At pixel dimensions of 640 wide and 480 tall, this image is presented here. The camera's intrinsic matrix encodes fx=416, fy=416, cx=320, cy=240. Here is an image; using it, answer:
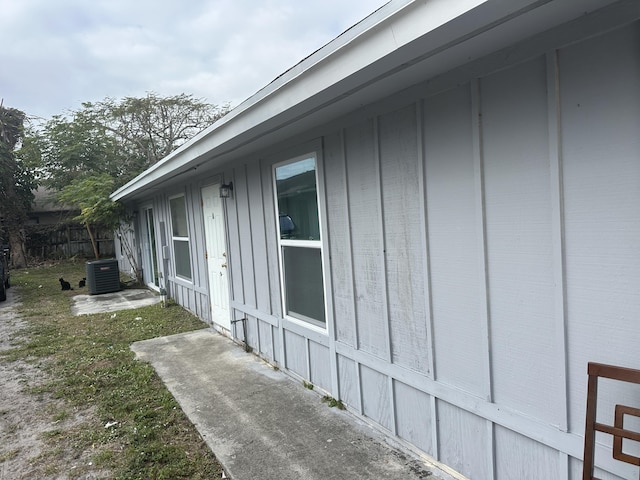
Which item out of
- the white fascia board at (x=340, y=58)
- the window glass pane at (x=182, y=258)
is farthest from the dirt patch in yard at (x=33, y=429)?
the window glass pane at (x=182, y=258)

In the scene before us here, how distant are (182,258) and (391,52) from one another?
6.69 metres

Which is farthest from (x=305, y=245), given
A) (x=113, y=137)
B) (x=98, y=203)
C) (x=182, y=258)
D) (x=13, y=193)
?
(x=113, y=137)

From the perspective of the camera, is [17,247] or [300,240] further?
[17,247]

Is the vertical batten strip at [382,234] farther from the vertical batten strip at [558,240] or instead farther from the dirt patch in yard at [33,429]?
the dirt patch in yard at [33,429]

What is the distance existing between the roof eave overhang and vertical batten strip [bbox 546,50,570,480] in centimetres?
24

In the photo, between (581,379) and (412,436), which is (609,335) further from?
(412,436)

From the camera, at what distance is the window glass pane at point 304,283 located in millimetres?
3566

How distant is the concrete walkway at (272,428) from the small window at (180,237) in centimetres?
288

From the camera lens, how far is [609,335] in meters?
1.59

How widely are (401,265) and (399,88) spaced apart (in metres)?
1.05

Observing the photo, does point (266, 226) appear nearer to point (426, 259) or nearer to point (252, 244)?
point (252, 244)

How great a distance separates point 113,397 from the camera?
3852 millimetres

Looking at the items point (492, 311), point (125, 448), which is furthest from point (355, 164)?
point (125, 448)

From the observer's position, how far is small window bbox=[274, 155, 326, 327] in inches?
139
